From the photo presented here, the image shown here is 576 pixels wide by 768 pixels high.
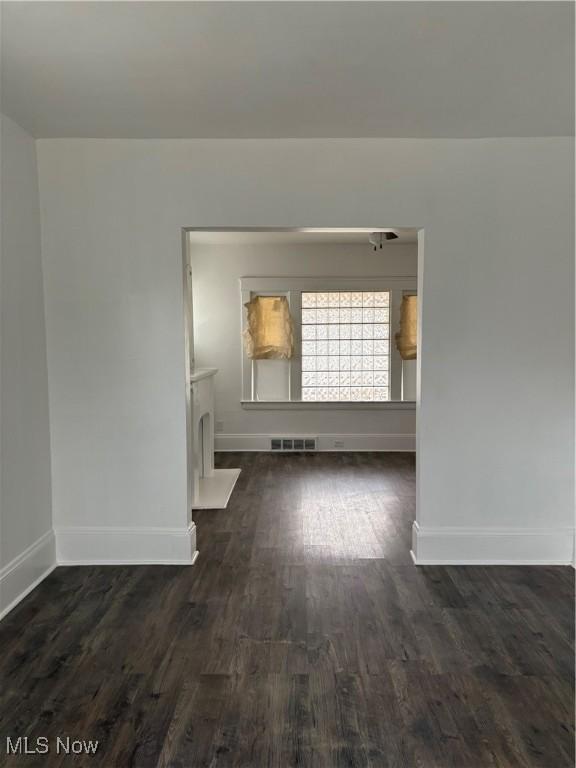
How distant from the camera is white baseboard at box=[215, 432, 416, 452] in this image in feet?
22.1

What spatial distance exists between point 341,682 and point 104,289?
8.27 ft

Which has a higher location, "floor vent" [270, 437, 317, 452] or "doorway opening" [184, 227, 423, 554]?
"doorway opening" [184, 227, 423, 554]

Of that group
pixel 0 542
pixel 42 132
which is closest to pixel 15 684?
pixel 0 542

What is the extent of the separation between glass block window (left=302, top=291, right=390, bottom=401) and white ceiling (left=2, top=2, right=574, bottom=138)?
363cm

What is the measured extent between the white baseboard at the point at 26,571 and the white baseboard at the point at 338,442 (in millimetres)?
3495

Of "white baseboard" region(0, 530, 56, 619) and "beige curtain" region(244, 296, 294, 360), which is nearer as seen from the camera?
"white baseboard" region(0, 530, 56, 619)

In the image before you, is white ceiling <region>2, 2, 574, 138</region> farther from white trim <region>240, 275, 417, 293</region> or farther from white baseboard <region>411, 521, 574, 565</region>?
white trim <region>240, 275, 417, 293</region>

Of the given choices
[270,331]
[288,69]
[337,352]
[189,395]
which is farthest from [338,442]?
[288,69]

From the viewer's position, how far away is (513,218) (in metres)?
3.27

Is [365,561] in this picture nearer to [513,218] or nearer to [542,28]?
[513,218]

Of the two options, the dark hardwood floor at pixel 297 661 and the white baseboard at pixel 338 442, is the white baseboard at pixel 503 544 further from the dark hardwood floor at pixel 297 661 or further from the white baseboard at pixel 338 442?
the white baseboard at pixel 338 442

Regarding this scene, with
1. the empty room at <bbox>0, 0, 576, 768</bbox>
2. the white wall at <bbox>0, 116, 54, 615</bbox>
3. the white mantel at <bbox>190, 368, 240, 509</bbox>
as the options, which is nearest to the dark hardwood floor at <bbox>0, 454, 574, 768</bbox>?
the empty room at <bbox>0, 0, 576, 768</bbox>

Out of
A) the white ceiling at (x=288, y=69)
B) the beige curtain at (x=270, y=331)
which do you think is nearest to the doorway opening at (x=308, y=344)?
the beige curtain at (x=270, y=331)

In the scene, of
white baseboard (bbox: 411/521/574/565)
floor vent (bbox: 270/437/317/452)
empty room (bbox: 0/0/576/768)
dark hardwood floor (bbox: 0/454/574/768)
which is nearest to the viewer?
dark hardwood floor (bbox: 0/454/574/768)
